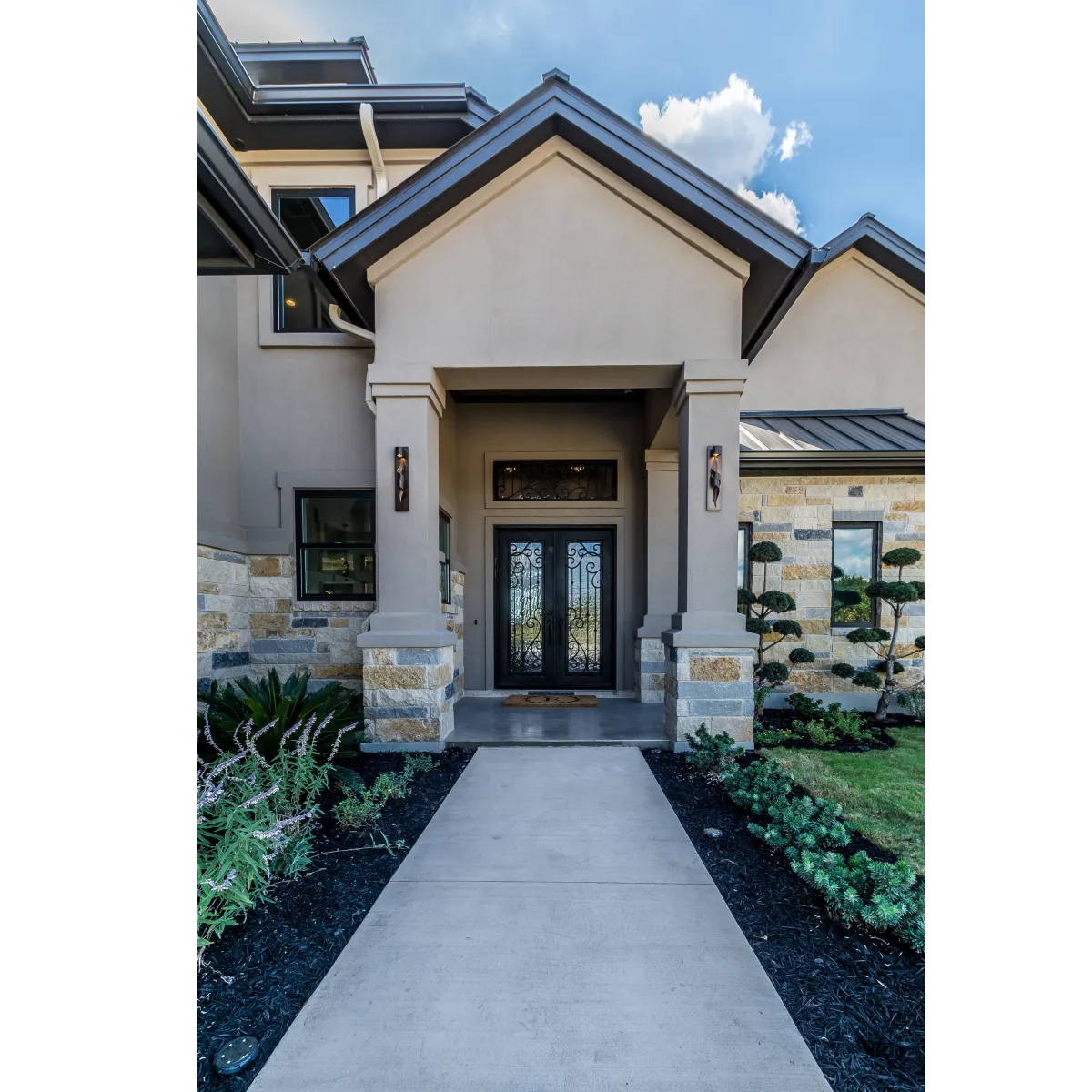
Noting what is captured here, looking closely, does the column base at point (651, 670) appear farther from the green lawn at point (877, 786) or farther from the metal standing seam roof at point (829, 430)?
the metal standing seam roof at point (829, 430)

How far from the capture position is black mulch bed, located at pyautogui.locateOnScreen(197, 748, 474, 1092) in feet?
6.02

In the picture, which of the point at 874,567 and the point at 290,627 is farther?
the point at 874,567

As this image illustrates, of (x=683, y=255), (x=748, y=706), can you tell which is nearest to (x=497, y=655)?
(x=748, y=706)

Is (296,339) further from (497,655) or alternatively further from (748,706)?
(748,706)

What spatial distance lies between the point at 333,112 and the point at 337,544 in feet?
15.1

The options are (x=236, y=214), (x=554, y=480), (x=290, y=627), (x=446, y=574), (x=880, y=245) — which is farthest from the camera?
(x=880, y=245)

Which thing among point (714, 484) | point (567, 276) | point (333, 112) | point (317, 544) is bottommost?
point (317, 544)

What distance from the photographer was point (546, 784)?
4.12 meters

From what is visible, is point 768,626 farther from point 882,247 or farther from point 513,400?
point 882,247

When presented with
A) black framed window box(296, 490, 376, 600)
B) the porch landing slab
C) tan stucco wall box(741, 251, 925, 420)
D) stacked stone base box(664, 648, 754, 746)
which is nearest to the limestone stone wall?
tan stucco wall box(741, 251, 925, 420)

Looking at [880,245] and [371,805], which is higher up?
[880,245]

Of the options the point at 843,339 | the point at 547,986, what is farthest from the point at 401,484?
the point at 843,339

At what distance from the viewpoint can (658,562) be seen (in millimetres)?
7055
